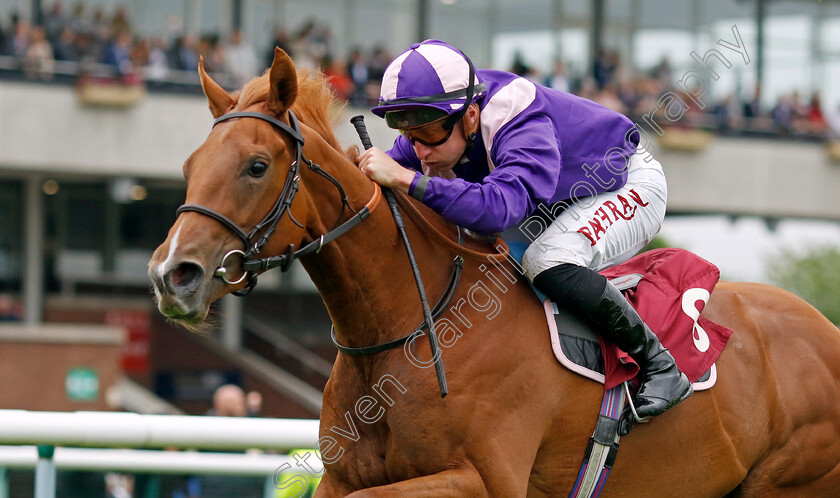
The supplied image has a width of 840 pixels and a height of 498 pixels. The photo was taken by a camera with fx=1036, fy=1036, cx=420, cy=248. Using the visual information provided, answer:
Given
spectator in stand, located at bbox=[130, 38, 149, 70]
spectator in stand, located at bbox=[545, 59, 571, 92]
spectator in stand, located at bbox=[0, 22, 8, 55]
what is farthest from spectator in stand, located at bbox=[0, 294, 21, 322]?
spectator in stand, located at bbox=[545, 59, 571, 92]

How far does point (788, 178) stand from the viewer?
844 inches

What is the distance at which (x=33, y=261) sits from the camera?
61.4 feet

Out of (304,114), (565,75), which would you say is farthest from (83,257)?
(304,114)

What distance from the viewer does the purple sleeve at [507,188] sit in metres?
3.43

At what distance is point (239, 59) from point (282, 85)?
14.8 metres

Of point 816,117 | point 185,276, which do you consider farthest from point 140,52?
point 185,276

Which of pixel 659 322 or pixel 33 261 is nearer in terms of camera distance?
pixel 659 322

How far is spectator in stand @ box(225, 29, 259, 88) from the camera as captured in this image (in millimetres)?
17281

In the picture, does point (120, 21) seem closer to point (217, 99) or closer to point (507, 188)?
point (217, 99)

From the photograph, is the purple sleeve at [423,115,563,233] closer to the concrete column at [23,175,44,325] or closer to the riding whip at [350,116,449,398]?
the riding whip at [350,116,449,398]

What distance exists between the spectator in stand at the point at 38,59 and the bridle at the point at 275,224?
548 inches

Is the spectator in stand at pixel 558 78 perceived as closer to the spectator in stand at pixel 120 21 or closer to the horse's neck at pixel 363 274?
the spectator in stand at pixel 120 21

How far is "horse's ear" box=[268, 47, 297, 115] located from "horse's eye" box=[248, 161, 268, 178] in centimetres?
22

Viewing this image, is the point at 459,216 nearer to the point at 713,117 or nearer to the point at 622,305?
the point at 622,305
